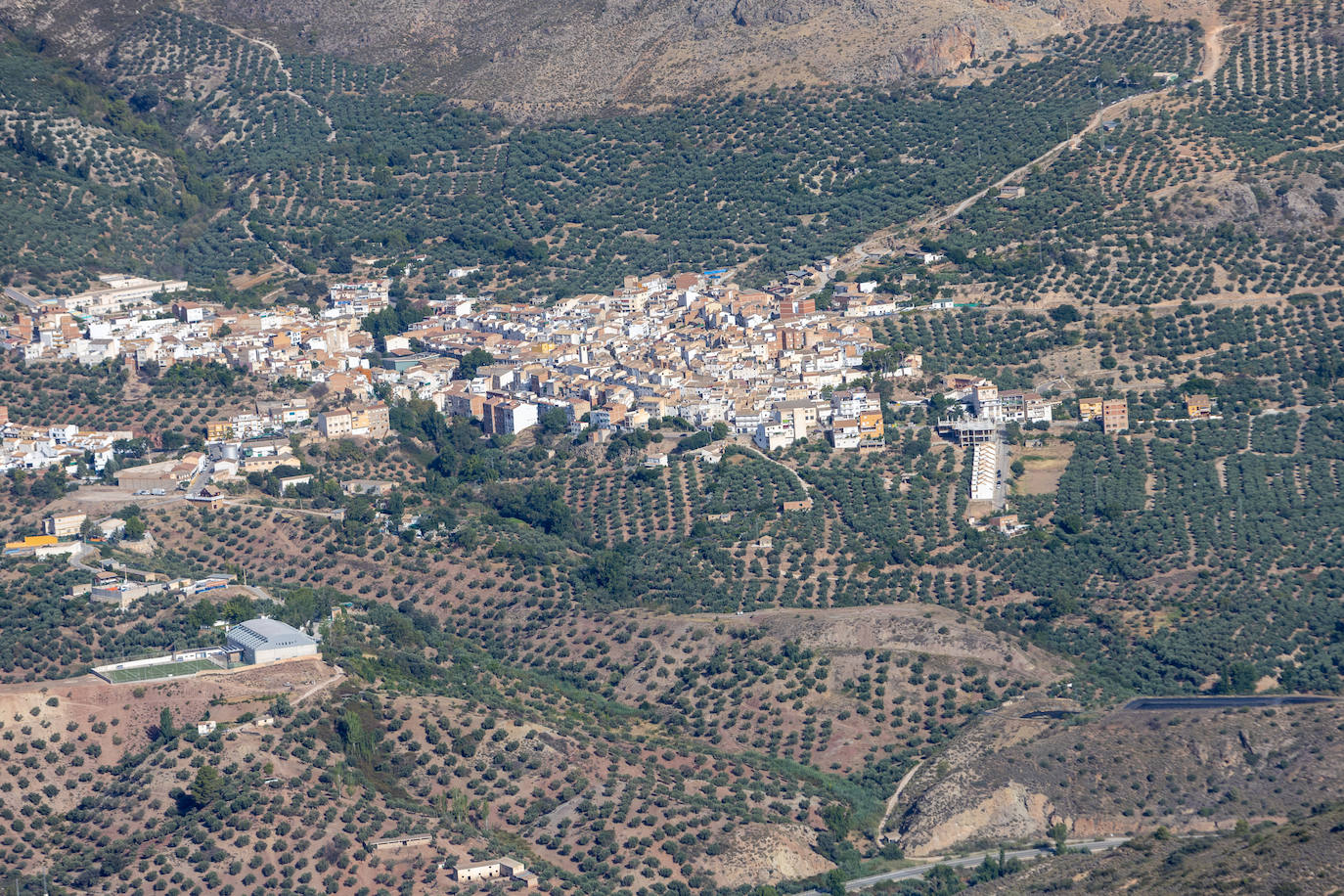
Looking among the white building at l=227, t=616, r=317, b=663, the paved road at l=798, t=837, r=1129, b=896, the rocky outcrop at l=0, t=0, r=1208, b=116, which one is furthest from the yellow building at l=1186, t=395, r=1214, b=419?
the white building at l=227, t=616, r=317, b=663

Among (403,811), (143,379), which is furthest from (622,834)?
(143,379)

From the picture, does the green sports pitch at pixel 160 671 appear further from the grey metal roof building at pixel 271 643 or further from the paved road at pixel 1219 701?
the paved road at pixel 1219 701

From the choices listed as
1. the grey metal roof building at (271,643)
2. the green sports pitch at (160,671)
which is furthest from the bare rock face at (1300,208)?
the green sports pitch at (160,671)

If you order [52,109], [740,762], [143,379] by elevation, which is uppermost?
[52,109]

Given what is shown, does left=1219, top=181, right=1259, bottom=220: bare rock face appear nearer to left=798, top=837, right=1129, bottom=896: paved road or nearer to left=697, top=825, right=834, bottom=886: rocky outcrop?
left=798, top=837, right=1129, bottom=896: paved road

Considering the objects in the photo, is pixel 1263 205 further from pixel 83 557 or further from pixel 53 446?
pixel 83 557

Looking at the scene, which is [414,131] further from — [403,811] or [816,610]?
[403,811]
